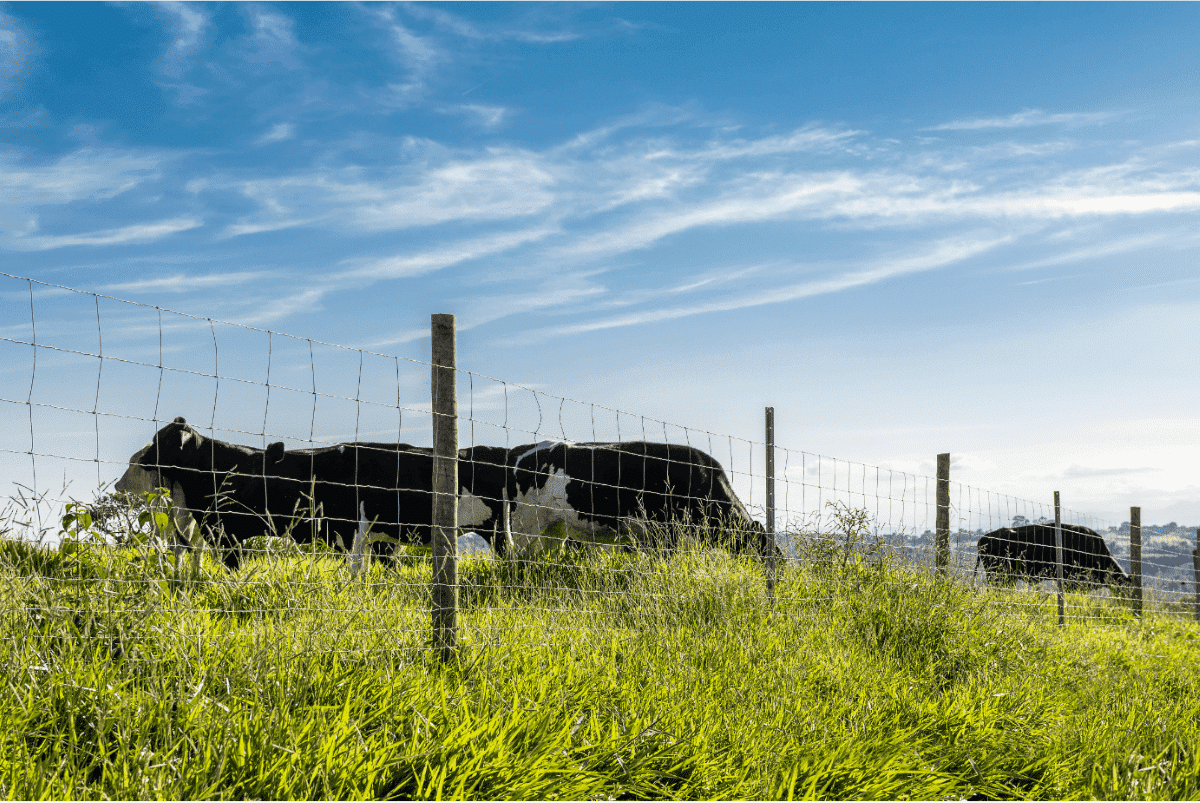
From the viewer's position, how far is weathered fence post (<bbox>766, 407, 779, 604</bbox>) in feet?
24.8

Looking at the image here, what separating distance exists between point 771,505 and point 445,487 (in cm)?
377

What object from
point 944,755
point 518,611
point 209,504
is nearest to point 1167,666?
point 944,755

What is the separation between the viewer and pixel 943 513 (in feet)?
30.6

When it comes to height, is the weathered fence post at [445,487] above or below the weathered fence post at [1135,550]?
above

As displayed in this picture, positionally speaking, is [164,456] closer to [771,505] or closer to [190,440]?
[190,440]

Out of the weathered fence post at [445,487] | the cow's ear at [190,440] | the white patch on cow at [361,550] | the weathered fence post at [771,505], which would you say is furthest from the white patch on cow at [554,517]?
the weathered fence post at [445,487]

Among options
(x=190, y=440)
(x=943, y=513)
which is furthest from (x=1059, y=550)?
(x=190, y=440)

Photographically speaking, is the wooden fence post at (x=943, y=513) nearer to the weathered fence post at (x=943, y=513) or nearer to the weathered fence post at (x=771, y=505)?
the weathered fence post at (x=943, y=513)

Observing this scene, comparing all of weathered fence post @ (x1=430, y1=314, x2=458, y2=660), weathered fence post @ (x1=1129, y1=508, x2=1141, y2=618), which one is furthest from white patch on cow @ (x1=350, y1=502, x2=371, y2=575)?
weathered fence post @ (x1=1129, y1=508, x2=1141, y2=618)

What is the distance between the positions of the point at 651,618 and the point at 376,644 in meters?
2.46

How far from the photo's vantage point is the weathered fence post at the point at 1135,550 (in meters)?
13.8

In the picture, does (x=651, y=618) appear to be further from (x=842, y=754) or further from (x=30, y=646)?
(x=30, y=646)

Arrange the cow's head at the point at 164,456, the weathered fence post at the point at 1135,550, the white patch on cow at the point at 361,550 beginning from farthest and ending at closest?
1. the weathered fence post at the point at 1135,550
2. the cow's head at the point at 164,456
3. the white patch on cow at the point at 361,550

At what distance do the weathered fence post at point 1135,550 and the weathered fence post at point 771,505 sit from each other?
30.1 ft
